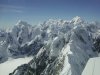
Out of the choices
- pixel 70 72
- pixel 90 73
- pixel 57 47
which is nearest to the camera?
pixel 90 73

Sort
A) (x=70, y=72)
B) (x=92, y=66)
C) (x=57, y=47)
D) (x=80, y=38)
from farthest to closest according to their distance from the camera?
1. (x=80, y=38)
2. (x=57, y=47)
3. (x=70, y=72)
4. (x=92, y=66)

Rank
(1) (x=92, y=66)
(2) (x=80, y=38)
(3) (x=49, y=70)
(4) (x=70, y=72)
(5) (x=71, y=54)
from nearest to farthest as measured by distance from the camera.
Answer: (1) (x=92, y=66) < (4) (x=70, y=72) < (5) (x=71, y=54) < (3) (x=49, y=70) < (2) (x=80, y=38)

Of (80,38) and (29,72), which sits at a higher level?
(80,38)

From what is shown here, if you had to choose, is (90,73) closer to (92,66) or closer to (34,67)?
(92,66)

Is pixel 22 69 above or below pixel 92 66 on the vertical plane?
below

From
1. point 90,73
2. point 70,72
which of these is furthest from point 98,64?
point 70,72

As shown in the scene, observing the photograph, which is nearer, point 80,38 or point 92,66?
point 92,66

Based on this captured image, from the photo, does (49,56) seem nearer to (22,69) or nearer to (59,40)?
(59,40)

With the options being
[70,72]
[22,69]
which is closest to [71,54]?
[70,72]

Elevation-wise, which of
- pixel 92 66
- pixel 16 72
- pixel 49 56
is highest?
pixel 92 66
